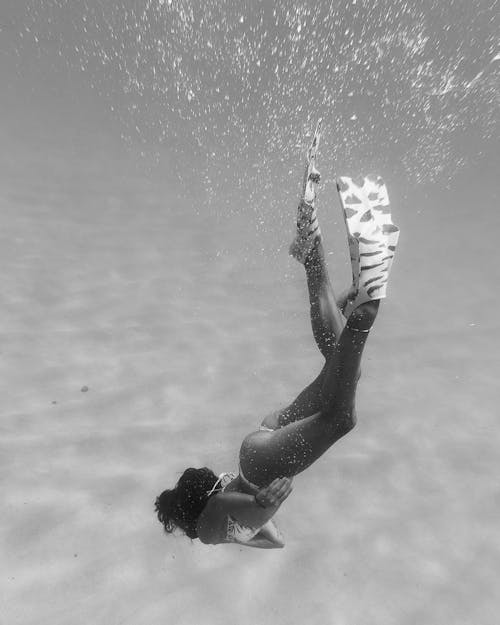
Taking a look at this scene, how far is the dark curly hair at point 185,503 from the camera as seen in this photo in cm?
283

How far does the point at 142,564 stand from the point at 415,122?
5863 cm

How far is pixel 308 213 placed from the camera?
3.38 m

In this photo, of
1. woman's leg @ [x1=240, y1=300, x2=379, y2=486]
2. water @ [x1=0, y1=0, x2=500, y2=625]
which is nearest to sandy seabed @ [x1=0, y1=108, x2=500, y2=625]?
water @ [x1=0, y1=0, x2=500, y2=625]

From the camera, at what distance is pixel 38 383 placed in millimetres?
5812

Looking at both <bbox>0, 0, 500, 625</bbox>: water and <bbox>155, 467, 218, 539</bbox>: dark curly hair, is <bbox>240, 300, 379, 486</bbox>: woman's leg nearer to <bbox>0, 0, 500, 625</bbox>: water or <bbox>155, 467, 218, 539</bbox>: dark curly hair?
<bbox>155, 467, 218, 539</bbox>: dark curly hair

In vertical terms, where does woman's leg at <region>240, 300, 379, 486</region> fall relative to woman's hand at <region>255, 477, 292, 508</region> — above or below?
above

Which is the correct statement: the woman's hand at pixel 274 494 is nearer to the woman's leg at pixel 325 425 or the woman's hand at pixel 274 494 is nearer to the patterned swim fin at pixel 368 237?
the woman's leg at pixel 325 425

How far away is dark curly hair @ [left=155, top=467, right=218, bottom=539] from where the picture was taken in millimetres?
2830

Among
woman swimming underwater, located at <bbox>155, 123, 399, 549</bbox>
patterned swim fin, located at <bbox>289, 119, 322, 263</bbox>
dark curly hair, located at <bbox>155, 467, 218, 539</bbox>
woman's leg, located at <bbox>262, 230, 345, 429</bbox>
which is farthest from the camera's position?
woman's leg, located at <bbox>262, 230, 345, 429</bbox>

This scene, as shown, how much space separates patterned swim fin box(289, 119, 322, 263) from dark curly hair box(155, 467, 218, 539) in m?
1.74

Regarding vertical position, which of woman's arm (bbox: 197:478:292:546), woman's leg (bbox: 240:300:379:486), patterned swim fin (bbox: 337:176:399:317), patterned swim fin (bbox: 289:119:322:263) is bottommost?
woman's arm (bbox: 197:478:292:546)

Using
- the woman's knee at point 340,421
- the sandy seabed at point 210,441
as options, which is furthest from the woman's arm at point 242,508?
the sandy seabed at point 210,441

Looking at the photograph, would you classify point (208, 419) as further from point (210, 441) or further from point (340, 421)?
point (340, 421)

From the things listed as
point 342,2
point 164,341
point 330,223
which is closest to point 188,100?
point 342,2
